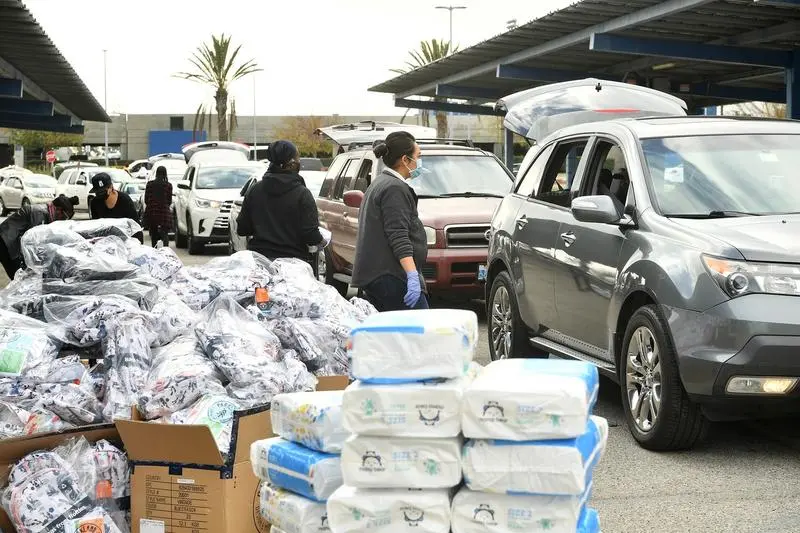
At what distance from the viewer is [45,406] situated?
231 inches

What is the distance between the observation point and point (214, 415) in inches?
223

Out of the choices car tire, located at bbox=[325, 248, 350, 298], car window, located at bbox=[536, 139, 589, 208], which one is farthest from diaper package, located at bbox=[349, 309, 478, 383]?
car tire, located at bbox=[325, 248, 350, 298]

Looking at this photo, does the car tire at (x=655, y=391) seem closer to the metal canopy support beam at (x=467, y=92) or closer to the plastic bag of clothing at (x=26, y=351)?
the plastic bag of clothing at (x=26, y=351)

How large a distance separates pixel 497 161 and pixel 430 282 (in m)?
2.44

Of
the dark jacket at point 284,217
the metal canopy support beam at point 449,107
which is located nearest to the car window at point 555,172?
the dark jacket at point 284,217

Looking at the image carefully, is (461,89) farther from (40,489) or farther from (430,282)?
(40,489)

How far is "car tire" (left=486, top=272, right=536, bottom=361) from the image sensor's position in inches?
392

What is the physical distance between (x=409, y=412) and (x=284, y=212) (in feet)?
18.3

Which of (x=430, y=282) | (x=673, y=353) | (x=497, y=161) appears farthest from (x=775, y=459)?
(x=497, y=161)

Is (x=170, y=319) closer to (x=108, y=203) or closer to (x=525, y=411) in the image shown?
(x=525, y=411)


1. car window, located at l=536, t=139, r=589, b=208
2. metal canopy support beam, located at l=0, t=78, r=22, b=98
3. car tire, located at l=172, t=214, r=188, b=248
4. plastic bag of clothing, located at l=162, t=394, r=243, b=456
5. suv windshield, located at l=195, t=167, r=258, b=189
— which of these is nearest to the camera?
plastic bag of clothing, located at l=162, t=394, r=243, b=456

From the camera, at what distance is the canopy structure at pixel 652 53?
65.4ft

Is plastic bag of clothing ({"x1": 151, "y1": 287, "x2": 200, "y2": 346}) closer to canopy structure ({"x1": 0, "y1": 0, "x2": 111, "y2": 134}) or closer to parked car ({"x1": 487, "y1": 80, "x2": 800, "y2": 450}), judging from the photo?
parked car ({"x1": 487, "y1": 80, "x2": 800, "y2": 450})

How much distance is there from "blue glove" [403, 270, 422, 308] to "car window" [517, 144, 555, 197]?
241 centimetres
